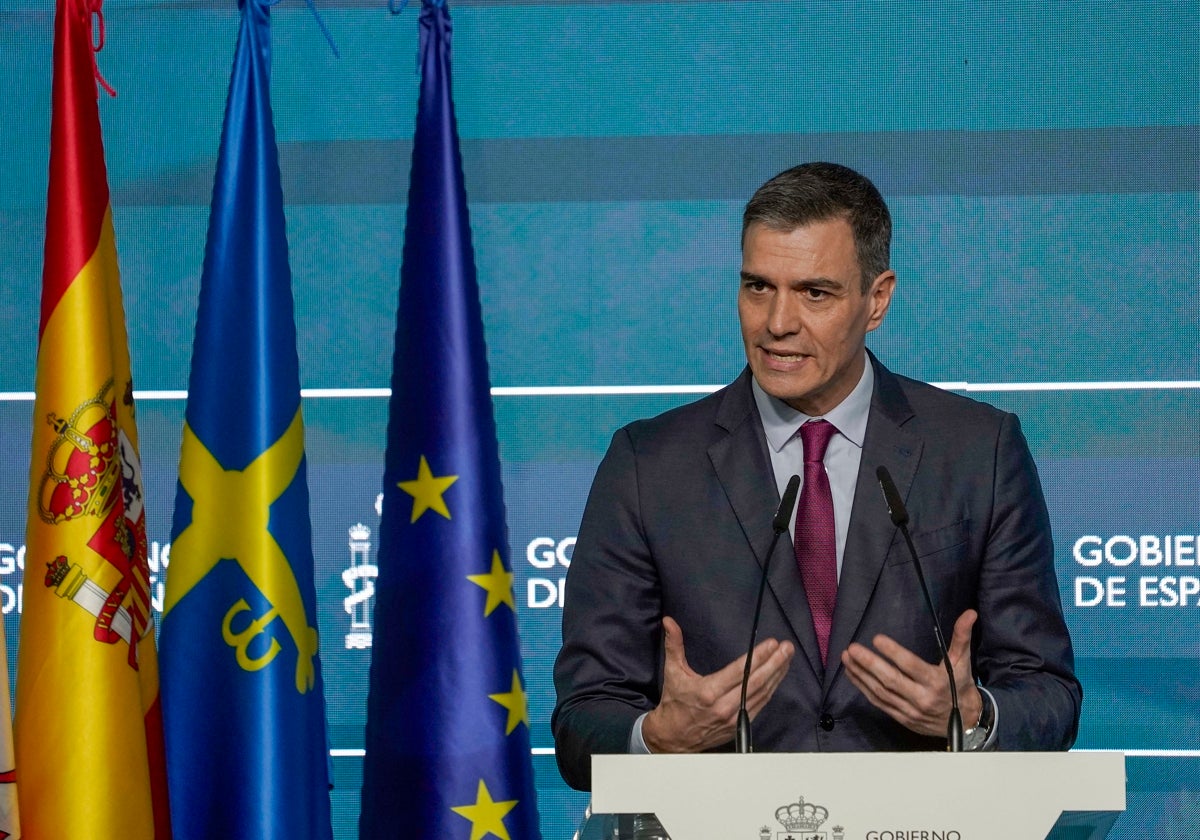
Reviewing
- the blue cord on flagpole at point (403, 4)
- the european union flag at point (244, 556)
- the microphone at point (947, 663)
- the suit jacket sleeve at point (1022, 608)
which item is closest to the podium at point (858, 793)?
the microphone at point (947, 663)

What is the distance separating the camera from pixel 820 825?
57.5 inches

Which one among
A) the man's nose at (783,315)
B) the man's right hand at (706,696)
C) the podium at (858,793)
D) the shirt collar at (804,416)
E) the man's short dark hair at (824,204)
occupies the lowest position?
the podium at (858,793)

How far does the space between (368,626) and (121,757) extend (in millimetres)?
679

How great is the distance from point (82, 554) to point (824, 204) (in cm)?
177

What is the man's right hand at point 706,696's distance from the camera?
1.70 m

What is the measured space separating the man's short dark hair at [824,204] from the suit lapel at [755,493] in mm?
292

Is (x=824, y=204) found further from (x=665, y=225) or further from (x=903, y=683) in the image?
(x=665, y=225)

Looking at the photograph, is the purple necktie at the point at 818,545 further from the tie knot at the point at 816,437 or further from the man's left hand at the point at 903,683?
the man's left hand at the point at 903,683

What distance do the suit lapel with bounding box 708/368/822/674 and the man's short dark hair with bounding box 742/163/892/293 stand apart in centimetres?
29

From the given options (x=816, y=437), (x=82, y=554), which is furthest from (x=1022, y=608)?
(x=82, y=554)

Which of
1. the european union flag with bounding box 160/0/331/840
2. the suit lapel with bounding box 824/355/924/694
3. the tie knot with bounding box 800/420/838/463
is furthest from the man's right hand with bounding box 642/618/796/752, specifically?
the european union flag with bounding box 160/0/331/840

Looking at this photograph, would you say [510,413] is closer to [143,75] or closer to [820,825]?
[143,75]

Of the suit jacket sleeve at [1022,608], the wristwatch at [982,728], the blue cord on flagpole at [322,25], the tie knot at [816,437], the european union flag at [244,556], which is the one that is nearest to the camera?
the wristwatch at [982,728]

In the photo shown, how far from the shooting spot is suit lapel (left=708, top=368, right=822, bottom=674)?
2.08m
